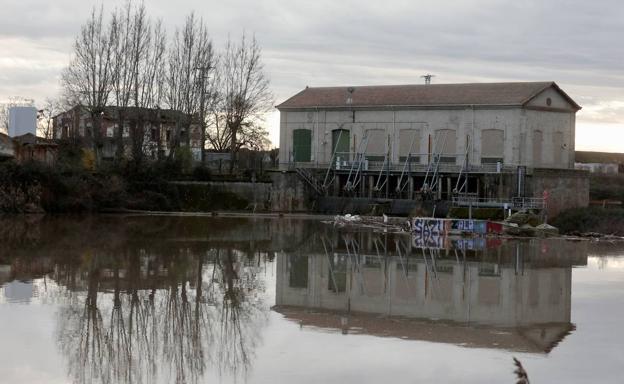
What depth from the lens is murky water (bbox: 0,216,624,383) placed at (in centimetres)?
1168

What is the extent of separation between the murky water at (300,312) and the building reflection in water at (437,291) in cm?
4

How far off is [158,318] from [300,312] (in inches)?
103

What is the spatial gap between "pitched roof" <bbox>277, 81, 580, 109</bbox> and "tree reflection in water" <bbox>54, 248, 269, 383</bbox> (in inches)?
990

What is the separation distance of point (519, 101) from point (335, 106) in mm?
9561

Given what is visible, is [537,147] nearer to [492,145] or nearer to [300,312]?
[492,145]

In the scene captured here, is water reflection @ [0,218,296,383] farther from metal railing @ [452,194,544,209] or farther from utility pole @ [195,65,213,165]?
utility pole @ [195,65,213,165]

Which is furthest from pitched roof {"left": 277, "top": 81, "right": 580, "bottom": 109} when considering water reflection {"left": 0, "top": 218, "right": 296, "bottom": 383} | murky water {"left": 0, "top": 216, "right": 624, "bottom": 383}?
water reflection {"left": 0, "top": 218, "right": 296, "bottom": 383}

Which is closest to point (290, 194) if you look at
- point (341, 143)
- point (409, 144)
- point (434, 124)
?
point (341, 143)

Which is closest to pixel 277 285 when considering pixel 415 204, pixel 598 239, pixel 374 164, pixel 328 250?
pixel 328 250

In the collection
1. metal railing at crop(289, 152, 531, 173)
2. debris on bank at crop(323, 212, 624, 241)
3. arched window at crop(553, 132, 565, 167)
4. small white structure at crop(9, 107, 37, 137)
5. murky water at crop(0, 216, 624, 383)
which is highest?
small white structure at crop(9, 107, 37, 137)

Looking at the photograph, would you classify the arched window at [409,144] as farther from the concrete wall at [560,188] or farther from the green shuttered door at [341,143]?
the concrete wall at [560,188]

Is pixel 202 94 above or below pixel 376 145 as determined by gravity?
above

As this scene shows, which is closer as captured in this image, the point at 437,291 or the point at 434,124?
the point at 437,291

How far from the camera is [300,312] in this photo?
16.2 metres
